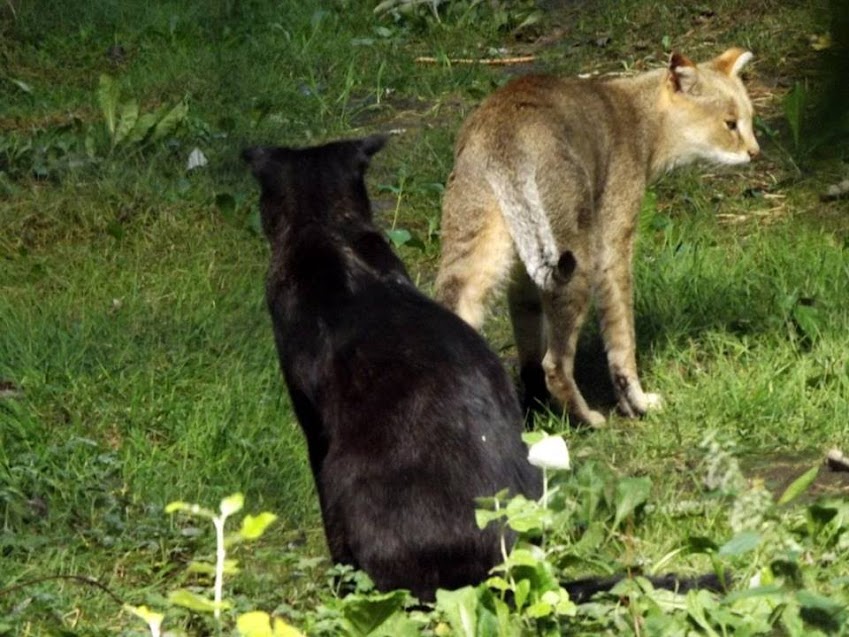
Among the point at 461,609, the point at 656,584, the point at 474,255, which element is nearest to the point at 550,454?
the point at 461,609

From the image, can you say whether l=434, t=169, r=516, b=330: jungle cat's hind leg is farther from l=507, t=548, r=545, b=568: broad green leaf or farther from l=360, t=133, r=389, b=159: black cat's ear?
l=507, t=548, r=545, b=568: broad green leaf

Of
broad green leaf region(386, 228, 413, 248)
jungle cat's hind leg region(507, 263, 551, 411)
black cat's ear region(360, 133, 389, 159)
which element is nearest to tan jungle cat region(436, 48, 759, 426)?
jungle cat's hind leg region(507, 263, 551, 411)

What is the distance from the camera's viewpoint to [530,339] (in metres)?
5.92

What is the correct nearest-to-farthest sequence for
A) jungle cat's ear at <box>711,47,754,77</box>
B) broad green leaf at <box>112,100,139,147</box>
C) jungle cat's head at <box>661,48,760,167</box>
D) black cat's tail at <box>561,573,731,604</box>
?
black cat's tail at <box>561,573,731,604</box> → jungle cat's head at <box>661,48,760,167</box> → jungle cat's ear at <box>711,47,754,77</box> → broad green leaf at <box>112,100,139,147</box>

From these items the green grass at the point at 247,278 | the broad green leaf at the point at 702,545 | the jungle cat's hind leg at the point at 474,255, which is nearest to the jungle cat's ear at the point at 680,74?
the green grass at the point at 247,278

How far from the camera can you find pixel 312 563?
12.6ft

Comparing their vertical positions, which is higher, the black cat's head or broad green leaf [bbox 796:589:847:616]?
the black cat's head

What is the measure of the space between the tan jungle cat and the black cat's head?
781 mm

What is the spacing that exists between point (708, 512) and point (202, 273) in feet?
9.39

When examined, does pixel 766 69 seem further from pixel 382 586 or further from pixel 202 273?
Answer: pixel 382 586

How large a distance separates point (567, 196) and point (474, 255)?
379mm

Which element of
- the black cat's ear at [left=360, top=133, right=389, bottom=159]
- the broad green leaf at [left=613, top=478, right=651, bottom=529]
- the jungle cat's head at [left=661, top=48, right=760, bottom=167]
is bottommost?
the broad green leaf at [left=613, top=478, right=651, bottom=529]

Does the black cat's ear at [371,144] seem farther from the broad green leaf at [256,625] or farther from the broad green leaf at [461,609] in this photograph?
the broad green leaf at [256,625]

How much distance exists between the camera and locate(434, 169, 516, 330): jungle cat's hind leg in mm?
5387
